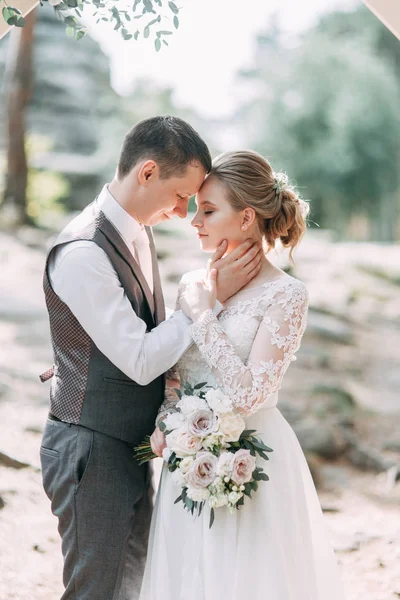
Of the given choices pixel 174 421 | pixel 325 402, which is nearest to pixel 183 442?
pixel 174 421

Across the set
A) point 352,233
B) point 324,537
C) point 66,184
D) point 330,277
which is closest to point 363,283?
point 330,277

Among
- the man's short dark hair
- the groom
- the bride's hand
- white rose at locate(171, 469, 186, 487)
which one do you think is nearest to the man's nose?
the groom

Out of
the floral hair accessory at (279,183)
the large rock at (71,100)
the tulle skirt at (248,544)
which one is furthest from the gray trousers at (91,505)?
the large rock at (71,100)

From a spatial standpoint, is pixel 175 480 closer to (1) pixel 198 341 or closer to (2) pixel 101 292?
(1) pixel 198 341

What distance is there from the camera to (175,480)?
94.4 inches

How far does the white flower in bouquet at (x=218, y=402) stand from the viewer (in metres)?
2.35

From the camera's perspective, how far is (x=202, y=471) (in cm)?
233

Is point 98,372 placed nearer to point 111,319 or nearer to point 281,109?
point 111,319

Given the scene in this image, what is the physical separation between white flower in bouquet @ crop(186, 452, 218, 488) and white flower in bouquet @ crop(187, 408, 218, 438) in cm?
7

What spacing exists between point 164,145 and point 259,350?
0.77m

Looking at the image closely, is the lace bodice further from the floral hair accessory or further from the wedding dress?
the floral hair accessory

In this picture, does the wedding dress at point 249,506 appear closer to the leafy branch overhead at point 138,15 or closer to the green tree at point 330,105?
the leafy branch overhead at point 138,15

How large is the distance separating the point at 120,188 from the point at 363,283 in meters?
8.94

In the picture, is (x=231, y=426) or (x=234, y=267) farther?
(x=234, y=267)
